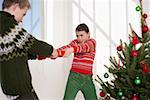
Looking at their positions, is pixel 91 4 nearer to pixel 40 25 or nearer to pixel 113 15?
pixel 113 15

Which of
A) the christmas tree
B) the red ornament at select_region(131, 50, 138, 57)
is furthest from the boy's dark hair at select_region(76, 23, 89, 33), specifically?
the red ornament at select_region(131, 50, 138, 57)

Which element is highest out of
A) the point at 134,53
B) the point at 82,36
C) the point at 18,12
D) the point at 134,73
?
the point at 18,12

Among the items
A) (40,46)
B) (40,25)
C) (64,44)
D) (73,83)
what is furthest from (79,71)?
(40,46)

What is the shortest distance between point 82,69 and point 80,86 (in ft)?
0.53

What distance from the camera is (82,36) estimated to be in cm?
298

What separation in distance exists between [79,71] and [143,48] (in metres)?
0.78

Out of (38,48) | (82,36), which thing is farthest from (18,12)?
(82,36)

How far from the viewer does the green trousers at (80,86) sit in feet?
9.52

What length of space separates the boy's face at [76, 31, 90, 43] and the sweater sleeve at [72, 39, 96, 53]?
44 mm

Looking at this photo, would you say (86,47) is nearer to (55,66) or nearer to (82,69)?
(82,69)

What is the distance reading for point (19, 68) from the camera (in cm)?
197

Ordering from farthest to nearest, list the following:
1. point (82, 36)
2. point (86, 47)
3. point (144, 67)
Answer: point (82, 36) < point (86, 47) < point (144, 67)

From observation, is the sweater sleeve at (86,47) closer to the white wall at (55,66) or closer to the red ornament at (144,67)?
the white wall at (55,66)

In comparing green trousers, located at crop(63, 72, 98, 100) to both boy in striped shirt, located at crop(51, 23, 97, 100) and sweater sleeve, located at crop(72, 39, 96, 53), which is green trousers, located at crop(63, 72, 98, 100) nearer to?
boy in striped shirt, located at crop(51, 23, 97, 100)
